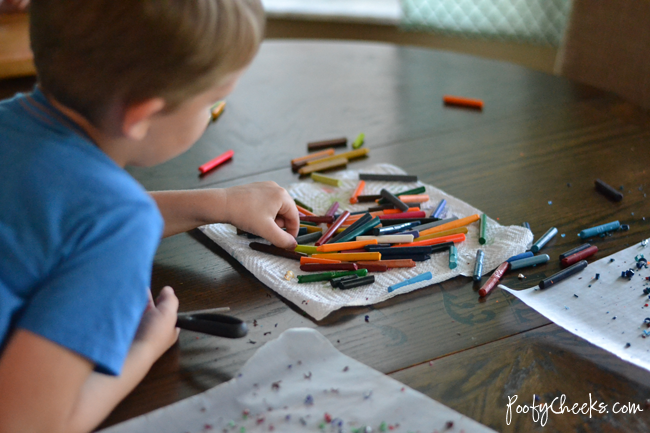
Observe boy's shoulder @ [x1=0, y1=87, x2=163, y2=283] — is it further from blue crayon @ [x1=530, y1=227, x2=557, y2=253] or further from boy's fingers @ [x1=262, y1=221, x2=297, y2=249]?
blue crayon @ [x1=530, y1=227, x2=557, y2=253]

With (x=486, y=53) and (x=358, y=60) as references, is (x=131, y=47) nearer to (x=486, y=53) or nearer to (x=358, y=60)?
(x=358, y=60)

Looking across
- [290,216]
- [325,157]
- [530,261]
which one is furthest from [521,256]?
[325,157]

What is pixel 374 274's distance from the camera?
0.85 m

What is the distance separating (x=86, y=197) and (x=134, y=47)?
0.51 ft

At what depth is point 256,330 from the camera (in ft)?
2.42

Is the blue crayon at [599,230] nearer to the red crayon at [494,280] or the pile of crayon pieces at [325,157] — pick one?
the red crayon at [494,280]

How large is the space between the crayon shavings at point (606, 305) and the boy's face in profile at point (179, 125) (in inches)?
18.4

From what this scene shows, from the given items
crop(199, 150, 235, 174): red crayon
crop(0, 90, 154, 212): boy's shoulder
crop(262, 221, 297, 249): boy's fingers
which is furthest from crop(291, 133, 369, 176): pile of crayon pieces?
crop(0, 90, 154, 212): boy's shoulder

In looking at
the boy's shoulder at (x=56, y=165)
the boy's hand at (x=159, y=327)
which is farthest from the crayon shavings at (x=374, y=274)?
the boy's shoulder at (x=56, y=165)

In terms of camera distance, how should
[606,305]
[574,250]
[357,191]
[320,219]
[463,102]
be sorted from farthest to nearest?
[463,102], [357,191], [320,219], [574,250], [606,305]

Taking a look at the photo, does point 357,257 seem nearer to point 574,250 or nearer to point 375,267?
point 375,267

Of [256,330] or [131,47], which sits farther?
[256,330]

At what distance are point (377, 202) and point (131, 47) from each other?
594 mm

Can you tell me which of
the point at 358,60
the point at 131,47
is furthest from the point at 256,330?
the point at 358,60
